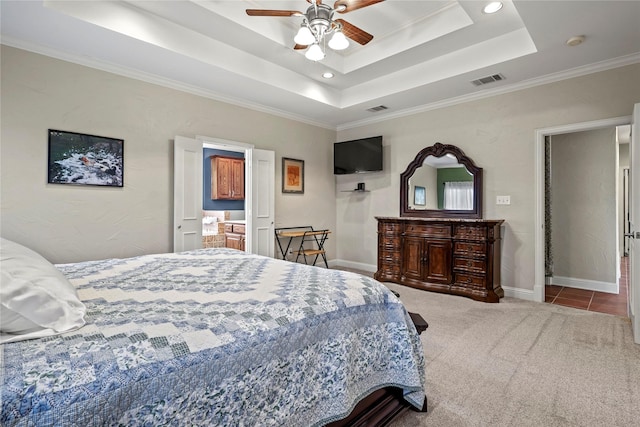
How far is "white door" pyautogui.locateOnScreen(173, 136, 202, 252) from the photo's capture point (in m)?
3.85

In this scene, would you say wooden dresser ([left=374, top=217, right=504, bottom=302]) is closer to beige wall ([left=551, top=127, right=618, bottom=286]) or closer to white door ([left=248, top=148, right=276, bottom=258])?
beige wall ([left=551, top=127, right=618, bottom=286])

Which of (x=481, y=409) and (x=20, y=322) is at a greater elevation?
(x=20, y=322)

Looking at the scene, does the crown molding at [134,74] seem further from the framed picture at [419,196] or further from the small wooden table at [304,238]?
the framed picture at [419,196]

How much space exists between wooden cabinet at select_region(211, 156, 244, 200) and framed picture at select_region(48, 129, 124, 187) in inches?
115

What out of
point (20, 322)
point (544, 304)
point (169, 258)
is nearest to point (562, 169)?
point (544, 304)

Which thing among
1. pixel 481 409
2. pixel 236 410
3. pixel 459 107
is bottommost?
pixel 481 409

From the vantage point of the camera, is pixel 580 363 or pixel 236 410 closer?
pixel 236 410

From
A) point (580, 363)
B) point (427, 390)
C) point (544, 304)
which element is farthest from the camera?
point (544, 304)

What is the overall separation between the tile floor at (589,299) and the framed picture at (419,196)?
1954 mm

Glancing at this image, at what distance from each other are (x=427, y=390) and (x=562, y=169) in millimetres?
4274

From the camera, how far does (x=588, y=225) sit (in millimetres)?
4496

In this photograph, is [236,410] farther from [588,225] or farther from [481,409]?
[588,225]

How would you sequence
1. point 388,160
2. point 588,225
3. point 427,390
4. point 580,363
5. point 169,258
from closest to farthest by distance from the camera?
point 427,390 → point 580,363 → point 169,258 → point 588,225 → point 388,160

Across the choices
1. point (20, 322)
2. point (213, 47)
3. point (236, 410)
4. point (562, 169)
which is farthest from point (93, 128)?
point (562, 169)
